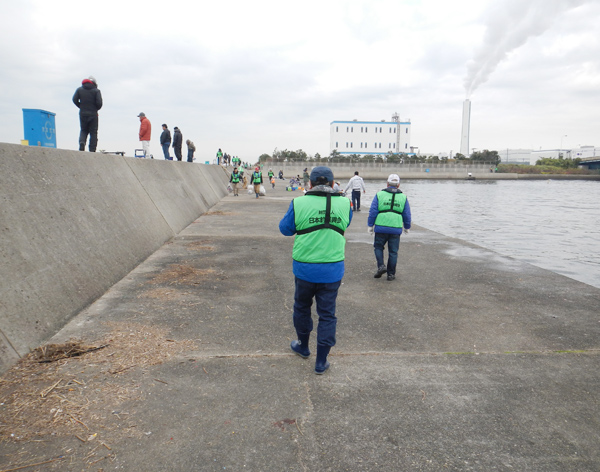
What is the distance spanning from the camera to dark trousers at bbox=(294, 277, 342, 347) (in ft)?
13.2

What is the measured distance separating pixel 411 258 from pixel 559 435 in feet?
21.0

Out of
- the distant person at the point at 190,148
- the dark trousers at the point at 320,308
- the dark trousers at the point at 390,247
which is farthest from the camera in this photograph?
the distant person at the point at 190,148

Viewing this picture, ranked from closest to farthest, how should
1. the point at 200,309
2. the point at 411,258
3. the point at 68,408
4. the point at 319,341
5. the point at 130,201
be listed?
1. the point at 68,408
2. the point at 319,341
3. the point at 200,309
4. the point at 130,201
5. the point at 411,258

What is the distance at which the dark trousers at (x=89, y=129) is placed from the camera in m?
9.64

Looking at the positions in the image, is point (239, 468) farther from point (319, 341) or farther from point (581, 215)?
point (581, 215)

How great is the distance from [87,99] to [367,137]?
108 metres

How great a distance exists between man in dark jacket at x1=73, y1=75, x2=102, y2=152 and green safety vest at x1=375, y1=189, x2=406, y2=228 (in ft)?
22.0

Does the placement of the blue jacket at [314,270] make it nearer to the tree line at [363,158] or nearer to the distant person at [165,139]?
the distant person at [165,139]

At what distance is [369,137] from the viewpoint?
11325 centimetres

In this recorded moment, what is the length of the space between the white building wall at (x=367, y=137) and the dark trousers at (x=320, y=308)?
11026cm

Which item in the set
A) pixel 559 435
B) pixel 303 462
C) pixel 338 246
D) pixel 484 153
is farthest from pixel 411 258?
pixel 484 153

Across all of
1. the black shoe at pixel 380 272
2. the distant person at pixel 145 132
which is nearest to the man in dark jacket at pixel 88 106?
the distant person at pixel 145 132

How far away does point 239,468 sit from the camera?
2734 mm

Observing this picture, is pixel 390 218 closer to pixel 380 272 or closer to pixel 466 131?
pixel 380 272
